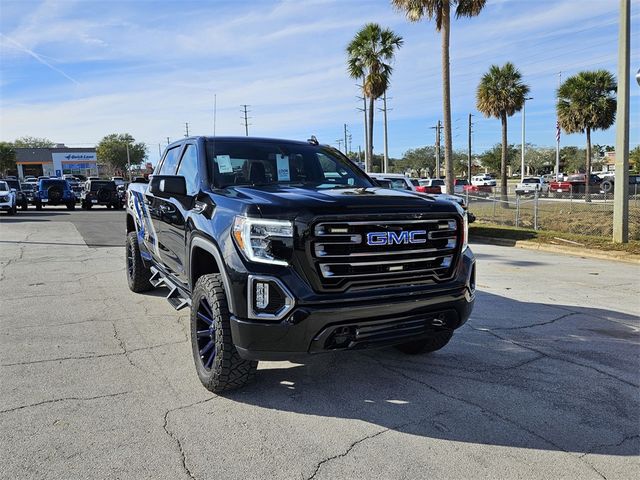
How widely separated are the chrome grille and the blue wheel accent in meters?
1.03

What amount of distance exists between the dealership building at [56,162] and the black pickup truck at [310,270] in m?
90.9

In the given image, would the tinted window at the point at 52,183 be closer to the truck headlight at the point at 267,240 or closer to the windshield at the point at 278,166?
the windshield at the point at 278,166

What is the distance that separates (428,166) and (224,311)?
399ft

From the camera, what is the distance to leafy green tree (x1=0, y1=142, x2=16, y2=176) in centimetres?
8300

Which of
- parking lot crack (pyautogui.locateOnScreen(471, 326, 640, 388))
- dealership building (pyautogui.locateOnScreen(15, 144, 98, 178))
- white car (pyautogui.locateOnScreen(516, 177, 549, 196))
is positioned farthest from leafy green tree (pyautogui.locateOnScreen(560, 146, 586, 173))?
parking lot crack (pyautogui.locateOnScreen(471, 326, 640, 388))

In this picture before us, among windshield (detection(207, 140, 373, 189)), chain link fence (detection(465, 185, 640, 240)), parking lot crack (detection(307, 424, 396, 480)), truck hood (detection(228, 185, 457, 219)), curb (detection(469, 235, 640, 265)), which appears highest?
windshield (detection(207, 140, 373, 189))

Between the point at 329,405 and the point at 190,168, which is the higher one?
the point at 190,168

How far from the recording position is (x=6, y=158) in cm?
8356

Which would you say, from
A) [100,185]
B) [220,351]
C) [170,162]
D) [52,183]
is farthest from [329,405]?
[52,183]

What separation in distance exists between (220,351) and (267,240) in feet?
2.91

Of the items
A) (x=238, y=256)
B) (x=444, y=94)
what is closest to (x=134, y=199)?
(x=238, y=256)

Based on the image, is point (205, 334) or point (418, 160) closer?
point (205, 334)

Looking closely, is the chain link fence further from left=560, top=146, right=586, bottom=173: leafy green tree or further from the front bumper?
left=560, top=146, right=586, bottom=173: leafy green tree

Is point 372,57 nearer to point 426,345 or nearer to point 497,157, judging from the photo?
point 426,345
